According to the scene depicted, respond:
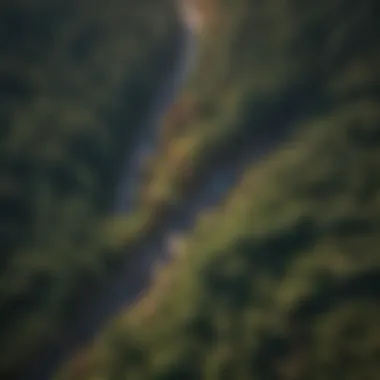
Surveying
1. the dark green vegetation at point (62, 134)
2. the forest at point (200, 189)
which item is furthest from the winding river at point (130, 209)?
the dark green vegetation at point (62, 134)

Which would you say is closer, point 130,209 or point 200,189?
point 130,209

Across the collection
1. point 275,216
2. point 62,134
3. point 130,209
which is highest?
point 62,134

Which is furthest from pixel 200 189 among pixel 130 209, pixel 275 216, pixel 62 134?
pixel 62 134

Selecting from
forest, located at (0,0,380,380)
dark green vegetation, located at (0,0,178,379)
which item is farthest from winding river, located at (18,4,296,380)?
dark green vegetation, located at (0,0,178,379)

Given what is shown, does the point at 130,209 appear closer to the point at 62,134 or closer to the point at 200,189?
the point at 200,189

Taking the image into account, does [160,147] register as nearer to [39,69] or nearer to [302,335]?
[39,69]

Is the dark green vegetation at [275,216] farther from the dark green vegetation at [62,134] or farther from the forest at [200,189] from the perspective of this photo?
the dark green vegetation at [62,134]
